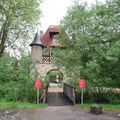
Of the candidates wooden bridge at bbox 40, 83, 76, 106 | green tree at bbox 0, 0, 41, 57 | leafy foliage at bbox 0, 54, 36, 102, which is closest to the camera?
leafy foliage at bbox 0, 54, 36, 102

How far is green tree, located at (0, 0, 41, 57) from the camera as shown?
18.7 metres

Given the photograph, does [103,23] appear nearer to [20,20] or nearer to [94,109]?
[94,109]

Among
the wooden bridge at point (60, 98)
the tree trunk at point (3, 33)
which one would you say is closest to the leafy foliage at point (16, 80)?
the wooden bridge at point (60, 98)

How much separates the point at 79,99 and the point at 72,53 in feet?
9.37

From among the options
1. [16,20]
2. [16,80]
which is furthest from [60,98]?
[16,20]

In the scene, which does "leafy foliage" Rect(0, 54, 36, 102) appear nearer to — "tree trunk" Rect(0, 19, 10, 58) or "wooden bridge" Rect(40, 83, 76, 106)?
"wooden bridge" Rect(40, 83, 76, 106)

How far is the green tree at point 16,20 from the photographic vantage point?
18656 millimetres

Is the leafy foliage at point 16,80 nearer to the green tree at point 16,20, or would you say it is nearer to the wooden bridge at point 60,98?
the wooden bridge at point 60,98

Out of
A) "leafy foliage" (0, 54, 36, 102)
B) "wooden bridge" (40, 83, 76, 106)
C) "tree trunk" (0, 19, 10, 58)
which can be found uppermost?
"tree trunk" (0, 19, 10, 58)

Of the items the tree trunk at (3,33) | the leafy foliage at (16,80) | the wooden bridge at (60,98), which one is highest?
the tree trunk at (3,33)

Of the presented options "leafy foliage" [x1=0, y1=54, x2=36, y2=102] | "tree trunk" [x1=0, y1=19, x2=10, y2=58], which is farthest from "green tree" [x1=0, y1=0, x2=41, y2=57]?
"leafy foliage" [x1=0, y1=54, x2=36, y2=102]

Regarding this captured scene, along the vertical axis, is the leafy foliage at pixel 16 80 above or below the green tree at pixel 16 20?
below

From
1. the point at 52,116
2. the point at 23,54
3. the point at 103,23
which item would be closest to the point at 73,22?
the point at 103,23

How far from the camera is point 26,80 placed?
13.5m
